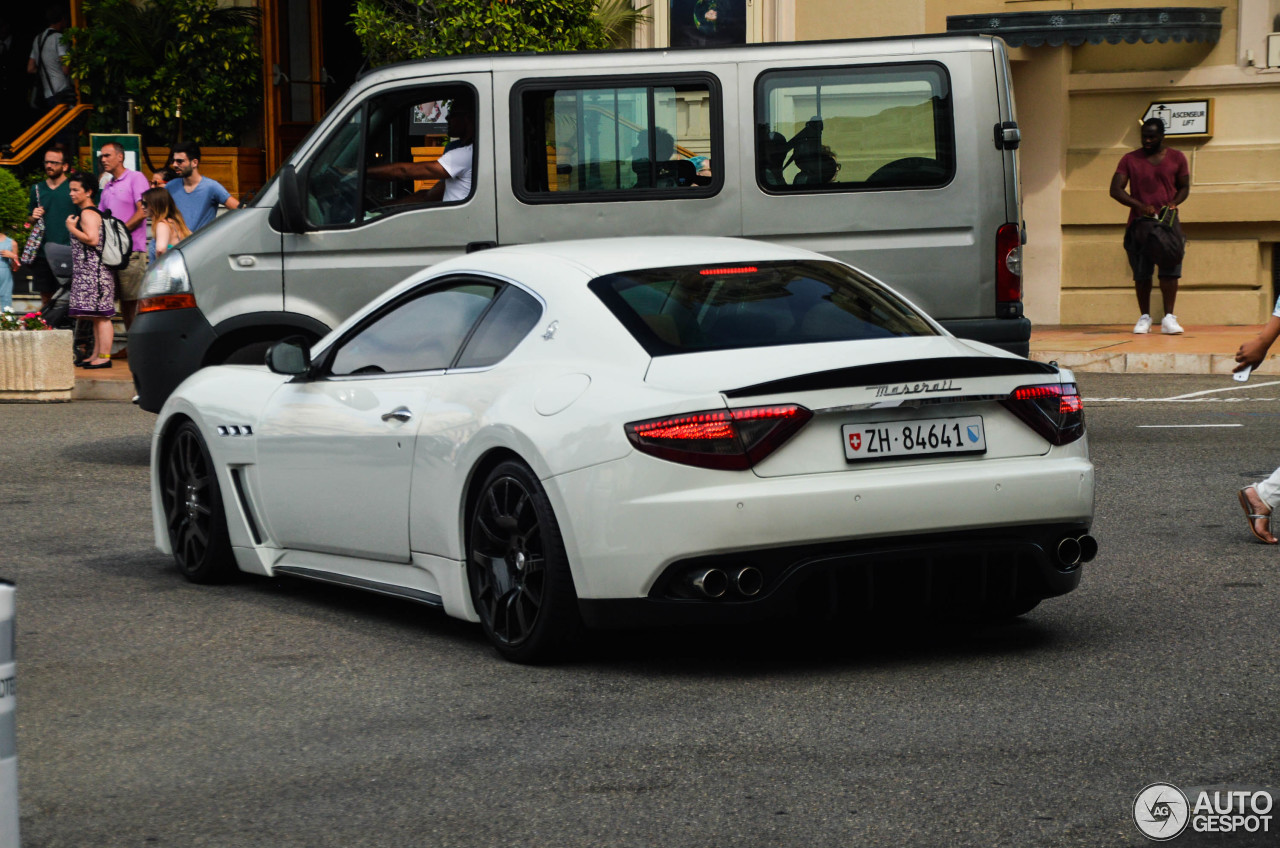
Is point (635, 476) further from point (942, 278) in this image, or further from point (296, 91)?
point (296, 91)

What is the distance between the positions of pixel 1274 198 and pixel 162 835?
19.1 meters

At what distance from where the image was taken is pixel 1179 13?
2091cm

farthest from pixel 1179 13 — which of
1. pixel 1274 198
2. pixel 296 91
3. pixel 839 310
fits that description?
pixel 839 310

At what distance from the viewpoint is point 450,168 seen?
10.7 meters

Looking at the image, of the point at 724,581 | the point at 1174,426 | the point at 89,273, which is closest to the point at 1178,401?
the point at 1174,426

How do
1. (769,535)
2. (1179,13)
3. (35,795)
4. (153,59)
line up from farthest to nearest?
(153,59), (1179,13), (769,535), (35,795)

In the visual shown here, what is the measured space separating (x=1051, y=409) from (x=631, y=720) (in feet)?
5.50

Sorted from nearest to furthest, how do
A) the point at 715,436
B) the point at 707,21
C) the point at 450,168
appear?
the point at 715,436
the point at 450,168
the point at 707,21

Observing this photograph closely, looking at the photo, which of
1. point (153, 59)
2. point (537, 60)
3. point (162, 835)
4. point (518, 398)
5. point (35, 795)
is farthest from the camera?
point (153, 59)

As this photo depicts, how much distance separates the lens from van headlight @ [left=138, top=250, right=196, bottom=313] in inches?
437

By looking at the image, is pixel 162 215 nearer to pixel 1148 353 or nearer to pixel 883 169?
pixel 883 169

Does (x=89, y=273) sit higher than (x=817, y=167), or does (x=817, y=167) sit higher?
(x=817, y=167)

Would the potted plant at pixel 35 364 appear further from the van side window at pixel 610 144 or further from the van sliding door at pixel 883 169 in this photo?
the van sliding door at pixel 883 169

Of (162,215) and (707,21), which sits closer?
(162,215)
